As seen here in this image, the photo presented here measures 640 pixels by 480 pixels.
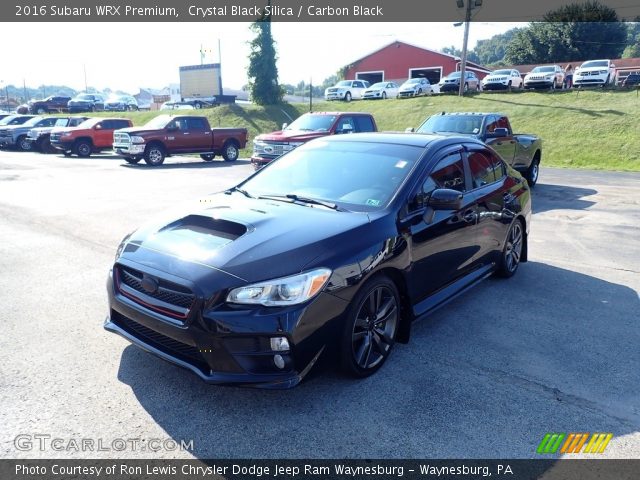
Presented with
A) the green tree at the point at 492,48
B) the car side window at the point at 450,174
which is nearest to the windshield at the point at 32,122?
the car side window at the point at 450,174

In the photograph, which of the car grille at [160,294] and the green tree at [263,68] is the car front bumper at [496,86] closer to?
the green tree at [263,68]

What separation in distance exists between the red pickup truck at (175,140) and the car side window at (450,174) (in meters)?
16.1

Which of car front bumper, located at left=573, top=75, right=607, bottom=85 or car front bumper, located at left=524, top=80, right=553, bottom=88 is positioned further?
car front bumper, located at left=524, top=80, right=553, bottom=88

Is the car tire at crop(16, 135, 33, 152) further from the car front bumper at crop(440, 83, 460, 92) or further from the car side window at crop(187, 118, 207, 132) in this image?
the car front bumper at crop(440, 83, 460, 92)

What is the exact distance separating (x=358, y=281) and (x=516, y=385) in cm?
143

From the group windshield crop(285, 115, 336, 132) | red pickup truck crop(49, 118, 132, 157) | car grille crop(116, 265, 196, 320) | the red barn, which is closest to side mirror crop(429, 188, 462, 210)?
car grille crop(116, 265, 196, 320)

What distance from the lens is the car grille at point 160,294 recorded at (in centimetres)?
310

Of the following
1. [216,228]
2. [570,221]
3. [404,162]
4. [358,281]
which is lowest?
[570,221]

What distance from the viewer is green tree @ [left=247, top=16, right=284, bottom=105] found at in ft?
118

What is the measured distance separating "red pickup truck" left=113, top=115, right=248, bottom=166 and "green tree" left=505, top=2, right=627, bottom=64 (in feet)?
166

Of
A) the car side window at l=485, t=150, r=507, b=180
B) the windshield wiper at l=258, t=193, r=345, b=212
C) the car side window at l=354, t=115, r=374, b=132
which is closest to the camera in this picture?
the windshield wiper at l=258, t=193, r=345, b=212

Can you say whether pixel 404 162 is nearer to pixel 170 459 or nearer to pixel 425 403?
pixel 425 403

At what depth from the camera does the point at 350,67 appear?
56000 mm

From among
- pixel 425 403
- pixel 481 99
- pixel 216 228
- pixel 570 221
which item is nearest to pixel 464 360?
pixel 425 403
